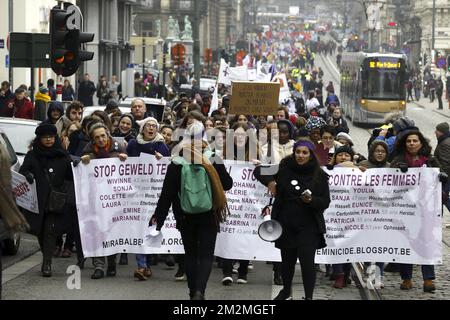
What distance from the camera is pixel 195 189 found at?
11.8m

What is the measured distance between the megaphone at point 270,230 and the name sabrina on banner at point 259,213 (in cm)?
214

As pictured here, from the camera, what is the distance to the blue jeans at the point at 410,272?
45.2ft

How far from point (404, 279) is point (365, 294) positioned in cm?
64

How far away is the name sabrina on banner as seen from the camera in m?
13.9

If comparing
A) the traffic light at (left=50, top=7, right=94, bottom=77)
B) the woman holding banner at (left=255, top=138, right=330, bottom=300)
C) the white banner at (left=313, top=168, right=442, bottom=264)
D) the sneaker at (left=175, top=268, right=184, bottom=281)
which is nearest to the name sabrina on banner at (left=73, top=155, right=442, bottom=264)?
the white banner at (left=313, top=168, right=442, bottom=264)

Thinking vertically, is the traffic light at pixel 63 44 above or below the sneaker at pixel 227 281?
above

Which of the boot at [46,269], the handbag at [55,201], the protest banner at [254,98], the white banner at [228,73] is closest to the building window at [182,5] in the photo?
the white banner at [228,73]

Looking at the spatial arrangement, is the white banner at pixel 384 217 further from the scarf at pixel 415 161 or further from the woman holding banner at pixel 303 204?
the woman holding banner at pixel 303 204

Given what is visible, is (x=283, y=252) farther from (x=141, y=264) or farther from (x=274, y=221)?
(x=141, y=264)

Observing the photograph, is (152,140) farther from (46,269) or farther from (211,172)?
(211,172)

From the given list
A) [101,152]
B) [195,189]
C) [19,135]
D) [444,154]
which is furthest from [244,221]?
[19,135]
